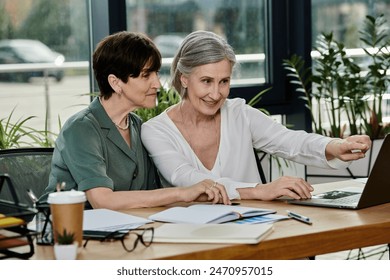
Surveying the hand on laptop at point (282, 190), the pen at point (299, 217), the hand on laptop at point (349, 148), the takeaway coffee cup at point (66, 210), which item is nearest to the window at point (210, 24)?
the hand on laptop at point (349, 148)

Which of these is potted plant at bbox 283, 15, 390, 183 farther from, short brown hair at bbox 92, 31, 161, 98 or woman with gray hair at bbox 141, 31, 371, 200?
short brown hair at bbox 92, 31, 161, 98

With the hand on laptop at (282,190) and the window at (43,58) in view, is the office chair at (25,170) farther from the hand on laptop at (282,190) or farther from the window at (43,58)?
the window at (43,58)

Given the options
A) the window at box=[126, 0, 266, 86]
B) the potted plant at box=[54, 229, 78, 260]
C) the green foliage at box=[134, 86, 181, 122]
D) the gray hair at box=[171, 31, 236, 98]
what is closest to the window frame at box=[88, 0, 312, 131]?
the window at box=[126, 0, 266, 86]

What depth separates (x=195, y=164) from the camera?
10.2ft

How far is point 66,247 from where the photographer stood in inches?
75.5

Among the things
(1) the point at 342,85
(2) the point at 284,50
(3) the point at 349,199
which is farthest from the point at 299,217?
(2) the point at 284,50

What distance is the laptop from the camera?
2.52m

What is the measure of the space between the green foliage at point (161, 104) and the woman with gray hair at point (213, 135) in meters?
0.80

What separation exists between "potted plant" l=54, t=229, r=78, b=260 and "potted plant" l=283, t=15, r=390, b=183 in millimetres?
3011

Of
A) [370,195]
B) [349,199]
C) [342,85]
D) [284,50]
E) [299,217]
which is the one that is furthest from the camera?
[284,50]

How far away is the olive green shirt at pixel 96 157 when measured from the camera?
2.70 m

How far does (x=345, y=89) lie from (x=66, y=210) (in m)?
3.30

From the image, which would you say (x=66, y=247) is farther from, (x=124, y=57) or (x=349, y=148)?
(x=349, y=148)

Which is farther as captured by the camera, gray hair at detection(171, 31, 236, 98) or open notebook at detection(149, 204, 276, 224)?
gray hair at detection(171, 31, 236, 98)
